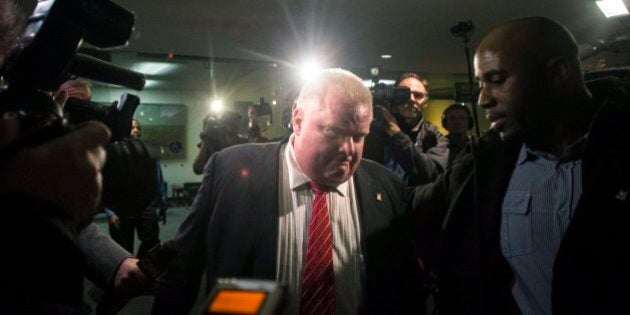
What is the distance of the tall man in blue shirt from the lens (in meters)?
1.14

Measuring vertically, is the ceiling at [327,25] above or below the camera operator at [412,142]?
above

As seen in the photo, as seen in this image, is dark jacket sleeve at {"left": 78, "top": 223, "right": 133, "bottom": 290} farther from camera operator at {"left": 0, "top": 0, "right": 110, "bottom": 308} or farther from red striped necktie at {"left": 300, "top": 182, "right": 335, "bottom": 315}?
camera operator at {"left": 0, "top": 0, "right": 110, "bottom": 308}

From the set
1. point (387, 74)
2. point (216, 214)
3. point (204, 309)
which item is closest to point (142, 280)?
point (216, 214)

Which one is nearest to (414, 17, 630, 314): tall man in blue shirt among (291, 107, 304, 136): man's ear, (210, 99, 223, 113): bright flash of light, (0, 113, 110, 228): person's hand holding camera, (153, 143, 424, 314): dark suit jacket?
(153, 143, 424, 314): dark suit jacket

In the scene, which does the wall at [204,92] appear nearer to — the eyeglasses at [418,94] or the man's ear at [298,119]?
the eyeglasses at [418,94]

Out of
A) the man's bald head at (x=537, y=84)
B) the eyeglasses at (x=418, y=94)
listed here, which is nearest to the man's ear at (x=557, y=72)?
the man's bald head at (x=537, y=84)

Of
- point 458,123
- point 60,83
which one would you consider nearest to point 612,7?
point 458,123

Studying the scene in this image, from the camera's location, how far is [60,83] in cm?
61

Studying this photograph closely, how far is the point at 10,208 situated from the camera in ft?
1.51

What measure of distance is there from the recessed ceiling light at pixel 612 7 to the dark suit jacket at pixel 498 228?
10.2 ft

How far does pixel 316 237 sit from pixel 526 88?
2.82 feet

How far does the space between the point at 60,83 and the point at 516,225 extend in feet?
4.30

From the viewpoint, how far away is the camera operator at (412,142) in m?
2.38

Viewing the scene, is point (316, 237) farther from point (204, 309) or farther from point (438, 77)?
point (438, 77)
